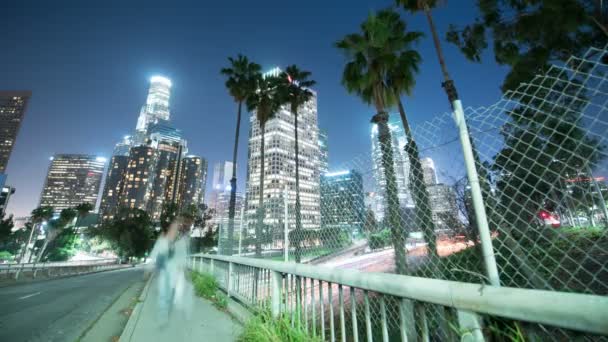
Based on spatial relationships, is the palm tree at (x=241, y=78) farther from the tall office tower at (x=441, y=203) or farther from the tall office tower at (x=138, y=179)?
the tall office tower at (x=138, y=179)

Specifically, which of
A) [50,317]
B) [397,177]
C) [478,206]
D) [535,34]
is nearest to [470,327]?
[478,206]

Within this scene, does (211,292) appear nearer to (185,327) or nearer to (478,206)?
(185,327)

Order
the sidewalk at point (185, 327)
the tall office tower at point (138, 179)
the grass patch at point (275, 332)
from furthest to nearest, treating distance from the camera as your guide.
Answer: the tall office tower at point (138, 179), the sidewalk at point (185, 327), the grass patch at point (275, 332)

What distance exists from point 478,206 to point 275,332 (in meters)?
2.51

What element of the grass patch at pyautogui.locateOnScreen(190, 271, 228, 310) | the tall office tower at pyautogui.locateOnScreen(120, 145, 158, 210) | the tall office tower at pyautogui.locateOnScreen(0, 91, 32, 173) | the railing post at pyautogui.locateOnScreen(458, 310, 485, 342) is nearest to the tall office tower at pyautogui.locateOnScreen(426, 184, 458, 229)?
the railing post at pyautogui.locateOnScreen(458, 310, 485, 342)

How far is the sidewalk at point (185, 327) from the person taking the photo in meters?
3.72

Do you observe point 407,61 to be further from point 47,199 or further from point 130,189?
point 47,199

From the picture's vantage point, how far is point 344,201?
179 inches

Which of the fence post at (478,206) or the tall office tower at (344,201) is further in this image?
the tall office tower at (344,201)

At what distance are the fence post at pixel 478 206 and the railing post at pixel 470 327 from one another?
0.38 m

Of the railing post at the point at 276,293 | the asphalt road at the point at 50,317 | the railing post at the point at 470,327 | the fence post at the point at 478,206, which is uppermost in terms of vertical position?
the fence post at the point at 478,206

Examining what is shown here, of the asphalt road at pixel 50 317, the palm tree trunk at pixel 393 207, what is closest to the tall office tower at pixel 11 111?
the asphalt road at pixel 50 317

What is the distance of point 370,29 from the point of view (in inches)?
329

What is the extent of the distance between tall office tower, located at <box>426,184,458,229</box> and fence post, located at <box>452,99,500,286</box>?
2.09 metres
